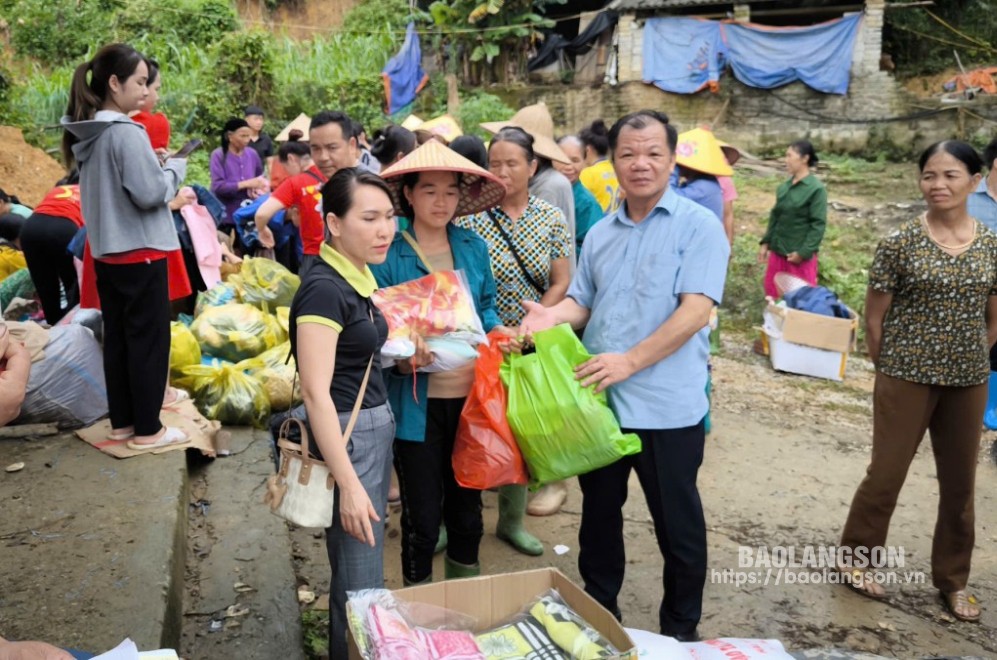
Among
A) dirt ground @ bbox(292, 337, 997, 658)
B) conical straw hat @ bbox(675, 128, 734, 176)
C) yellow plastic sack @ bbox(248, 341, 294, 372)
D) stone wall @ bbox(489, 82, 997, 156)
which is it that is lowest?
dirt ground @ bbox(292, 337, 997, 658)

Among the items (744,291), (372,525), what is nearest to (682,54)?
(744,291)

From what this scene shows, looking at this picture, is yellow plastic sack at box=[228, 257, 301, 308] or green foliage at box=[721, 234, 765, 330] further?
green foliage at box=[721, 234, 765, 330]

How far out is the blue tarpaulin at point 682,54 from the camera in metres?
17.4

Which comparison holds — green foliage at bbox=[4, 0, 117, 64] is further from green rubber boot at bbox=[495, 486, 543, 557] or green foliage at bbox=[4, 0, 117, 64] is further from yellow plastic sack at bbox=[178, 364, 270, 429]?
green rubber boot at bbox=[495, 486, 543, 557]

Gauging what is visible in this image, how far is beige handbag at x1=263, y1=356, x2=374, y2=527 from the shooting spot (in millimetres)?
2105

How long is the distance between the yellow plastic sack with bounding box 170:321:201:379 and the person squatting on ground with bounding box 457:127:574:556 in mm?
1948

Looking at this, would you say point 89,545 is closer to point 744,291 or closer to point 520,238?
point 520,238

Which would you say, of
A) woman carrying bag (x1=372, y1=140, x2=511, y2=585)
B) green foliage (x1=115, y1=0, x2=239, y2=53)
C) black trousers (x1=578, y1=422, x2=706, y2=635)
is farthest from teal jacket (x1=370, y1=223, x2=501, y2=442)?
green foliage (x1=115, y1=0, x2=239, y2=53)

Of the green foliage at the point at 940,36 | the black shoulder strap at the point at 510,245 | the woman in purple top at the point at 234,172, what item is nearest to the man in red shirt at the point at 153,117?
the black shoulder strap at the point at 510,245

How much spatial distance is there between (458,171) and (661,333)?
909 millimetres

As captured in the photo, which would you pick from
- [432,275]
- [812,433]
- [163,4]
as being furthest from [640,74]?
[432,275]

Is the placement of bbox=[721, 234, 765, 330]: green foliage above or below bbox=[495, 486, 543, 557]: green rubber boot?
above

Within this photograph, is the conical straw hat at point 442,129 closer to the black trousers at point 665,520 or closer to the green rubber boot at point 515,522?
the green rubber boot at point 515,522

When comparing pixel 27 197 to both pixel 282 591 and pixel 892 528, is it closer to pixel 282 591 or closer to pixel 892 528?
pixel 282 591
